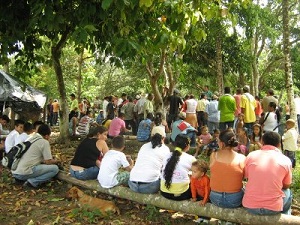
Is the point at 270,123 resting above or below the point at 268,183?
above

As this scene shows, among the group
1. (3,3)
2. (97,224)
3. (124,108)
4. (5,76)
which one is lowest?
(97,224)

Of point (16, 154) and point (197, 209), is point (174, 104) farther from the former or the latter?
point (197, 209)

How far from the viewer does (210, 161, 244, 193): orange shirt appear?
4645 mm

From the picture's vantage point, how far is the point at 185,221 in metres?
5.31

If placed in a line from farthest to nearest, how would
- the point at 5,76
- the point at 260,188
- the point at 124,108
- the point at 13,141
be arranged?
1. the point at 124,108
2. the point at 5,76
3. the point at 13,141
4. the point at 260,188

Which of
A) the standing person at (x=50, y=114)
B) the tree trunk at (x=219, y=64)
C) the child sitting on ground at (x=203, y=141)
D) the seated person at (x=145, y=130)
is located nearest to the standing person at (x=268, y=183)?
the child sitting on ground at (x=203, y=141)

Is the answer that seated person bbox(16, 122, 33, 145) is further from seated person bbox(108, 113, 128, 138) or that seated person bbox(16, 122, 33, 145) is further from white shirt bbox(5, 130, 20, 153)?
seated person bbox(108, 113, 128, 138)

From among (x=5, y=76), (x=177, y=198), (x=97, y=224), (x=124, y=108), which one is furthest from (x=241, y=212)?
(x=5, y=76)

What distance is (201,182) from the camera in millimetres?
5039

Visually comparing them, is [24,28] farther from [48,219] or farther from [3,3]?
[48,219]

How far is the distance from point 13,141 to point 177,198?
4315 millimetres

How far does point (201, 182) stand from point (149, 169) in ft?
2.97

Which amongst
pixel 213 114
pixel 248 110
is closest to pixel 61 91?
pixel 213 114

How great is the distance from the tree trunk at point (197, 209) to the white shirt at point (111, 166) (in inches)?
4.7
